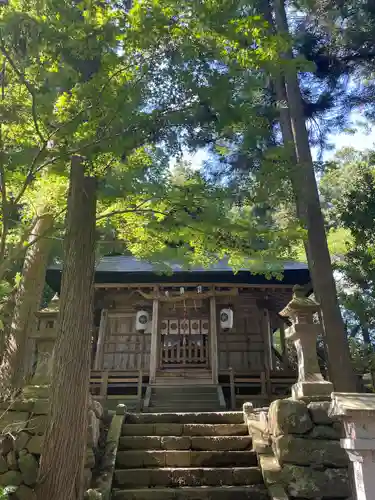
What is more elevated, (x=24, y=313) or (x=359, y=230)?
(x=359, y=230)

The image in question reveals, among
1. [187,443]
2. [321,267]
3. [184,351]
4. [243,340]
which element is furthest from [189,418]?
[243,340]

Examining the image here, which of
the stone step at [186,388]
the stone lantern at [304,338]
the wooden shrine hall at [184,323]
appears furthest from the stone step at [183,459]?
the wooden shrine hall at [184,323]

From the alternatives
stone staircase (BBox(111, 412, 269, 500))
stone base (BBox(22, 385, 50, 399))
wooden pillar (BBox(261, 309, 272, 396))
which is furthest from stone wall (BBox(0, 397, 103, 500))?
wooden pillar (BBox(261, 309, 272, 396))

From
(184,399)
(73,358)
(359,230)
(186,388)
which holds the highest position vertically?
(359,230)

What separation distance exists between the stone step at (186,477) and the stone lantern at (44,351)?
1592 mm

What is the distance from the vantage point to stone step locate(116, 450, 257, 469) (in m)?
6.01

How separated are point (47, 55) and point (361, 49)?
884cm

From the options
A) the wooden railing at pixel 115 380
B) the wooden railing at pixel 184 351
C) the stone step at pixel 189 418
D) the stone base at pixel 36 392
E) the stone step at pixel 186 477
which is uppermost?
the wooden railing at pixel 184 351

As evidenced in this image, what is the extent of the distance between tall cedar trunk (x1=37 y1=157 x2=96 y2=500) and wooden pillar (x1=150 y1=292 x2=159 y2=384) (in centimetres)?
685

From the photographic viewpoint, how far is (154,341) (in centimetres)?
1170

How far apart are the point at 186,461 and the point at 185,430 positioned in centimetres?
71

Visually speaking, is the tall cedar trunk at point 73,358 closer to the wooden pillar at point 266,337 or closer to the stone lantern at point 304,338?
the stone lantern at point 304,338

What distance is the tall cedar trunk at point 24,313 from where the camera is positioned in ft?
24.3

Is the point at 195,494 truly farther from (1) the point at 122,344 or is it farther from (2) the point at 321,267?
(1) the point at 122,344
